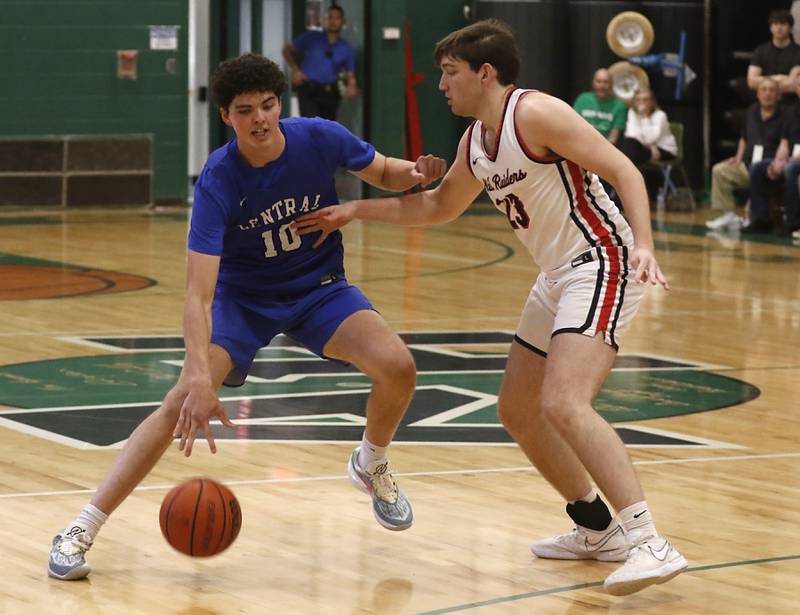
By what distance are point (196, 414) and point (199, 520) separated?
32 cm

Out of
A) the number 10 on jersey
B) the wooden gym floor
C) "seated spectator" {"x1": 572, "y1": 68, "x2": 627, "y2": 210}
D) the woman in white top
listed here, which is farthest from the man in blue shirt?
the number 10 on jersey

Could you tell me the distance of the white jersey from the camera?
5031mm

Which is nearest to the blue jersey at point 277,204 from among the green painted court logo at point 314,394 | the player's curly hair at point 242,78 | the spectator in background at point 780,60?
the player's curly hair at point 242,78

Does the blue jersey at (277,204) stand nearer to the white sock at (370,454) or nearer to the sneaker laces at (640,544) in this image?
the white sock at (370,454)

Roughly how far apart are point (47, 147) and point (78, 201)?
0.72m

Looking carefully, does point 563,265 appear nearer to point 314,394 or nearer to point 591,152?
point 591,152

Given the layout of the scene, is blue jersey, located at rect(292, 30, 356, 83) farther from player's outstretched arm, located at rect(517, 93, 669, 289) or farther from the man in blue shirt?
player's outstretched arm, located at rect(517, 93, 669, 289)

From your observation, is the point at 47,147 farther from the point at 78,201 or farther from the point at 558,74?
the point at 558,74

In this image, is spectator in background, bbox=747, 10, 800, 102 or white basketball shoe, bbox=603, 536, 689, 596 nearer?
white basketball shoe, bbox=603, 536, 689, 596

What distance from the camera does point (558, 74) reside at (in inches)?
808

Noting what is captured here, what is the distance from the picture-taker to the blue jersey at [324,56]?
19.3 meters

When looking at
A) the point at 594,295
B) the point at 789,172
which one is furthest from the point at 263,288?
the point at 789,172

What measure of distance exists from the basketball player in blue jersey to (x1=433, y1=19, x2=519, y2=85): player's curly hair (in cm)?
48

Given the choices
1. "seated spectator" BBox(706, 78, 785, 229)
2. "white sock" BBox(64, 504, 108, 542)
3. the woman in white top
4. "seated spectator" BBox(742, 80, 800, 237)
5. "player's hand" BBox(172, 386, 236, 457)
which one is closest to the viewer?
"player's hand" BBox(172, 386, 236, 457)
